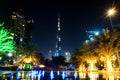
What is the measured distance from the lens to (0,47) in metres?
28.7

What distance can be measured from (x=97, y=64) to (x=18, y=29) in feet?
246

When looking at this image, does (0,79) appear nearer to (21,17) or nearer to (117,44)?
(117,44)

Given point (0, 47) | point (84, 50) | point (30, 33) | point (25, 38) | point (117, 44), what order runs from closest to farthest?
point (0, 47), point (117, 44), point (84, 50), point (25, 38), point (30, 33)

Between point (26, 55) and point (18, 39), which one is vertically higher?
point (18, 39)

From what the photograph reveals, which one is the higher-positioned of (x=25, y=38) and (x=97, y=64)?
(x=25, y=38)

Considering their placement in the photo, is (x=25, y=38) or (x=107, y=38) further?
(x=25, y=38)

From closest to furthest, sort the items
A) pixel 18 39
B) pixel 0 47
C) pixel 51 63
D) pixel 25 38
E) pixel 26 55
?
1. pixel 0 47
2. pixel 26 55
3. pixel 18 39
4. pixel 25 38
5. pixel 51 63

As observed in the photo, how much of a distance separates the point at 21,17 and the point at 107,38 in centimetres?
10215

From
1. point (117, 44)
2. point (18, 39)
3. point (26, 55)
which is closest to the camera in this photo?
point (117, 44)

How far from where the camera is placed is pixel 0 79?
47.8 feet

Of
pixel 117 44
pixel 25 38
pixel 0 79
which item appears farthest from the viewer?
pixel 25 38

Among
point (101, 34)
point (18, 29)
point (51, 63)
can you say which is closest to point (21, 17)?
point (18, 29)

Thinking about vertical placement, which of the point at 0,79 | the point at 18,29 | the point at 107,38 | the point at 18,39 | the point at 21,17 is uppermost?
the point at 21,17

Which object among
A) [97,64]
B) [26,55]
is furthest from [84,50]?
[26,55]
